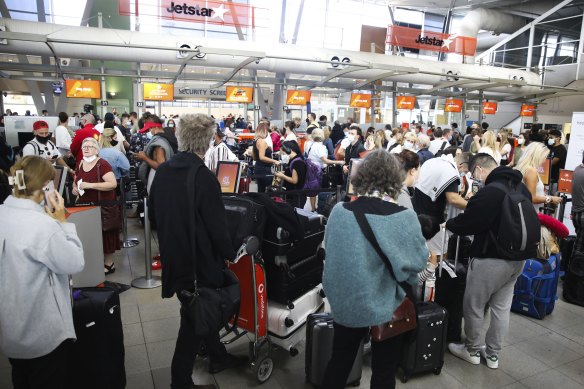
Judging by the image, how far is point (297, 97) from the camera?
1441cm

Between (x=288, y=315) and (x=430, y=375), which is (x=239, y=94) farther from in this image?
(x=430, y=375)

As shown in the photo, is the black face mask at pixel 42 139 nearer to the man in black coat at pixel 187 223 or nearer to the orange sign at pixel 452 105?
the man in black coat at pixel 187 223

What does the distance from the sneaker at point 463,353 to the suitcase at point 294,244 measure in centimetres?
131

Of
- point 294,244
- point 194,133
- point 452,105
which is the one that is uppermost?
point 452,105

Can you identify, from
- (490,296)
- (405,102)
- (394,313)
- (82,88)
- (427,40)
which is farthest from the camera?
(427,40)

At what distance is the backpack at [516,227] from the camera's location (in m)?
2.70

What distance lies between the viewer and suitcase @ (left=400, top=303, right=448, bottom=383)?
2791 millimetres

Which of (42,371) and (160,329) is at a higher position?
(42,371)

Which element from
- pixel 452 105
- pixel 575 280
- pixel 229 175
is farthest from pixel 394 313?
pixel 452 105

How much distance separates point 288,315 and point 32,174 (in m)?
1.77

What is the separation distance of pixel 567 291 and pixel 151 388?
4.09 meters

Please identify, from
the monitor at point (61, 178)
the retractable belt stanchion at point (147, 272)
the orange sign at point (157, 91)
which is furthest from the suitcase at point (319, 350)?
the orange sign at point (157, 91)

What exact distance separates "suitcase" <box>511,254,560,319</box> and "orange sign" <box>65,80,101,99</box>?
1152cm

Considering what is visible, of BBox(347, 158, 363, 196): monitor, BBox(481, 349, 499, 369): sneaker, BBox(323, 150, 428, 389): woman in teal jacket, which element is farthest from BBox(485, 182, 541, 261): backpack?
BBox(323, 150, 428, 389): woman in teal jacket
